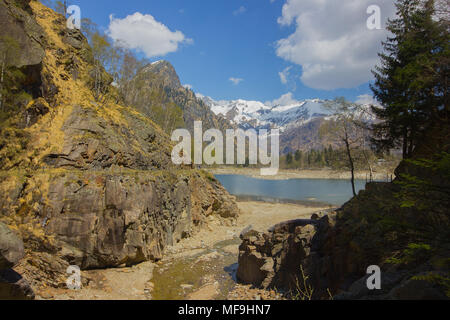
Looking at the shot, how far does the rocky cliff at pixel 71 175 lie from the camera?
12570 millimetres

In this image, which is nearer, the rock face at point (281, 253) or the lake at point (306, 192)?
the rock face at point (281, 253)

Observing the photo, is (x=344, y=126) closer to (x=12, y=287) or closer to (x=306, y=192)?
(x=12, y=287)

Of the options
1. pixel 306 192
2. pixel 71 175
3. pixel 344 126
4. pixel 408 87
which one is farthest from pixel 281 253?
pixel 306 192

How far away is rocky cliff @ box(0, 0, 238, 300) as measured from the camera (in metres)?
12.6

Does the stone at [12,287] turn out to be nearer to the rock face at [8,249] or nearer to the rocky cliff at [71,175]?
the rock face at [8,249]

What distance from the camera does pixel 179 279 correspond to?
1471 centimetres

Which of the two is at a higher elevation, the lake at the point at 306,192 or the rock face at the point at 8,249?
the rock face at the point at 8,249

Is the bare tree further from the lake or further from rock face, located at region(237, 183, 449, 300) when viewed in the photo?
the lake

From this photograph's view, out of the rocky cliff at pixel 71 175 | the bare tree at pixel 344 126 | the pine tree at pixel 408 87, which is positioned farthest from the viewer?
the bare tree at pixel 344 126

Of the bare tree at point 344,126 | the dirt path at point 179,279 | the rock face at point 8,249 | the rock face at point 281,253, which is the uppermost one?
the bare tree at point 344,126

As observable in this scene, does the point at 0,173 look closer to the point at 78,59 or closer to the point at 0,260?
the point at 0,260

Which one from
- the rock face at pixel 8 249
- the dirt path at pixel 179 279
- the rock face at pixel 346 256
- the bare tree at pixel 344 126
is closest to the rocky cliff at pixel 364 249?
the rock face at pixel 346 256

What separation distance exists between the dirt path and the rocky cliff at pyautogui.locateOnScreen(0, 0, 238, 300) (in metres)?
0.94

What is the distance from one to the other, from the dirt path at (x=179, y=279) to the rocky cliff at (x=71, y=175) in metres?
0.94
